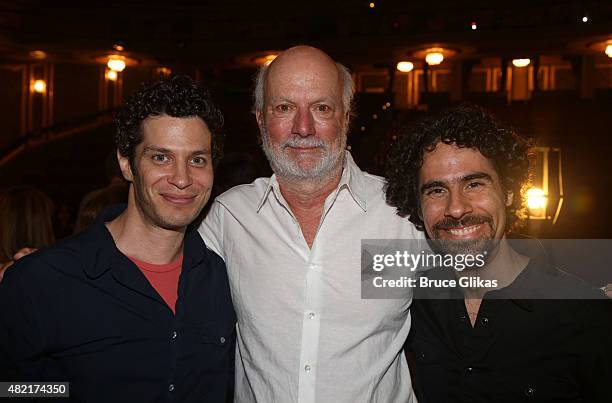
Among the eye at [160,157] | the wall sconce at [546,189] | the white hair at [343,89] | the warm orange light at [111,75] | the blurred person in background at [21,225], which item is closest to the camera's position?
the eye at [160,157]

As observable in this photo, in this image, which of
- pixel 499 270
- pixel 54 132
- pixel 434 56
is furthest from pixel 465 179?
pixel 54 132

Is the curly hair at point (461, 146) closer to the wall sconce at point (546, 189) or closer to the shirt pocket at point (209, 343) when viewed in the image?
the shirt pocket at point (209, 343)

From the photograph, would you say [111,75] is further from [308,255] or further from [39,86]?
[308,255]

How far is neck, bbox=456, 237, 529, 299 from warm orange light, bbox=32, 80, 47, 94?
1598 cm

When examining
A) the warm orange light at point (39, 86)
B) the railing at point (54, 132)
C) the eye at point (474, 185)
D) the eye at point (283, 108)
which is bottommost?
the eye at point (474, 185)

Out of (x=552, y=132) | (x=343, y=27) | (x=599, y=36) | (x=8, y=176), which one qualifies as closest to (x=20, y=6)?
(x=8, y=176)

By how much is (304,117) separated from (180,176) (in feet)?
1.96

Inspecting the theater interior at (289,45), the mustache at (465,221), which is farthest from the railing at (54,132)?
the mustache at (465,221)

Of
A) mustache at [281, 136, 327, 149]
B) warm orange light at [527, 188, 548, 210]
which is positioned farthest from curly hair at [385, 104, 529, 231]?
warm orange light at [527, 188, 548, 210]

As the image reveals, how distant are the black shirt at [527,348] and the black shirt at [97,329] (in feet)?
2.90

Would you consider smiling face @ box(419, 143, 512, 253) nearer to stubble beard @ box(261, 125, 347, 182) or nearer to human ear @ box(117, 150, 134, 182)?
stubble beard @ box(261, 125, 347, 182)

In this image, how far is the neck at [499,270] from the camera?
186 centimetres

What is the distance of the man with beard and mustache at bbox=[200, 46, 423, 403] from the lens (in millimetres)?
1878

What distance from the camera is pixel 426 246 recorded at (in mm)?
2098
